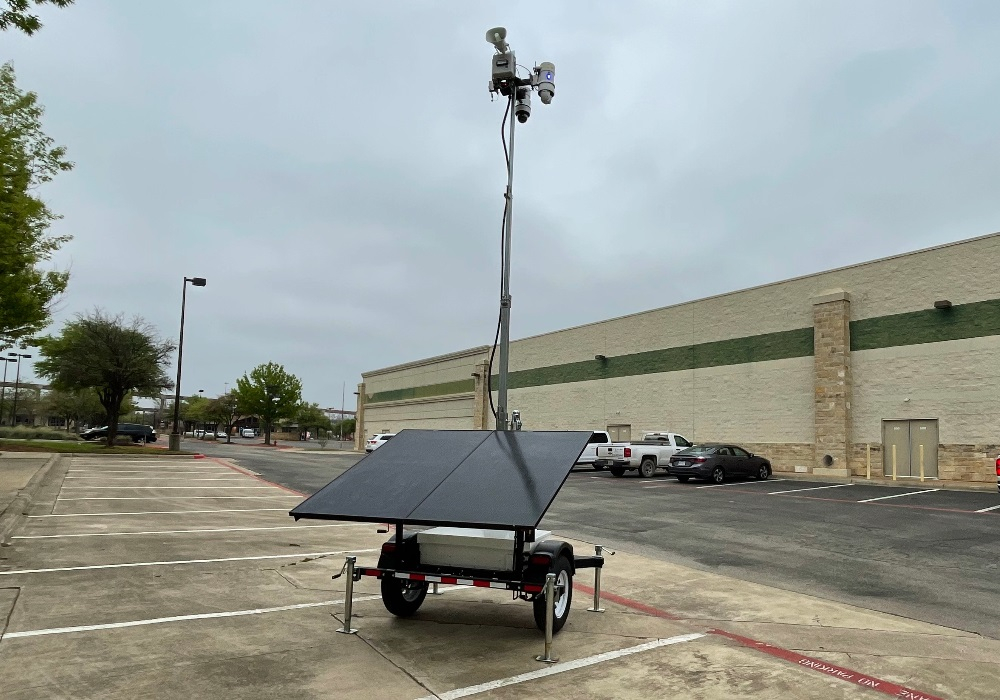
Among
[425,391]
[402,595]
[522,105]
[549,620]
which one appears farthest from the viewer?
[425,391]

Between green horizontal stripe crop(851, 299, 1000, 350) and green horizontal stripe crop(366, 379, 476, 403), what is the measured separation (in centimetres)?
2965

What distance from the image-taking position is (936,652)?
19.9ft

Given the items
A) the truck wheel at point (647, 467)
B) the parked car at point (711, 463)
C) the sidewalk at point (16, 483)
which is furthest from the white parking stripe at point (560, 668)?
the truck wheel at point (647, 467)

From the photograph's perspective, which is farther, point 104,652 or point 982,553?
point 982,553

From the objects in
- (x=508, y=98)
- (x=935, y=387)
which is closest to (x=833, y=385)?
(x=935, y=387)

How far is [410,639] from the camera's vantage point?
6.18m

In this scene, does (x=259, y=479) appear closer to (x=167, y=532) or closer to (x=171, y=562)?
(x=167, y=532)

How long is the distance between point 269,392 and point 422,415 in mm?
18556

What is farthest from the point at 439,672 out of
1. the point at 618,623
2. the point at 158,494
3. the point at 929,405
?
the point at 929,405

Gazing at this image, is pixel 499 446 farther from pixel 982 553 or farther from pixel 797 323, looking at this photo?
pixel 797 323

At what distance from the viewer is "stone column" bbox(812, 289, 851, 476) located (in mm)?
27547

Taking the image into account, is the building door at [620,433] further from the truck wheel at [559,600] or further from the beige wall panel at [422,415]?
the truck wheel at [559,600]

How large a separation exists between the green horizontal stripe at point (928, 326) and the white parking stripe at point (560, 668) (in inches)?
907

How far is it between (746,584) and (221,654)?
6189mm
